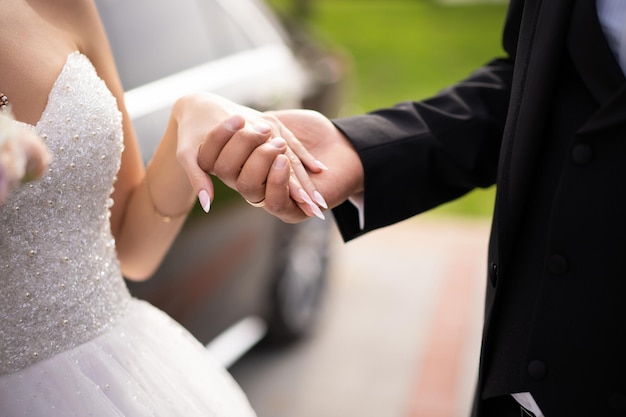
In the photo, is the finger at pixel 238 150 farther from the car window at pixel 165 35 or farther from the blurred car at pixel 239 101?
the car window at pixel 165 35

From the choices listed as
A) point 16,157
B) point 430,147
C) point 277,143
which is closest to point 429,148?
point 430,147

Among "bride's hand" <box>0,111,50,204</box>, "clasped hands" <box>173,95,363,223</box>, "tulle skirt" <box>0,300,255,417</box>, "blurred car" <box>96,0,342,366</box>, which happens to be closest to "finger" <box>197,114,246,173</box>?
"clasped hands" <box>173,95,363,223</box>

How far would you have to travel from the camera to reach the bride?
1.54m

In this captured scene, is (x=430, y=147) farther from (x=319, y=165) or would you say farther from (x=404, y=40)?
(x=404, y=40)

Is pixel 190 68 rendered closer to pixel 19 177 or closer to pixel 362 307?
pixel 362 307

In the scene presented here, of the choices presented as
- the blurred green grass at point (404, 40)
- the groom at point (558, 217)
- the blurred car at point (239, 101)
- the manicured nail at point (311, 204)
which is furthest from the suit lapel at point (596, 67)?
the blurred green grass at point (404, 40)

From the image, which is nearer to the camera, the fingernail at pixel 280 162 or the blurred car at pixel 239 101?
the fingernail at pixel 280 162

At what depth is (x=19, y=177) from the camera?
0.95 meters

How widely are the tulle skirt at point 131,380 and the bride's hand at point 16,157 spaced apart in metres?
0.68

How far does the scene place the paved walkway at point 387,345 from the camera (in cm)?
385

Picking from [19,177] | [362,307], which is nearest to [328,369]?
[362,307]

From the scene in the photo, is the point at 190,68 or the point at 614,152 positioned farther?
the point at 190,68

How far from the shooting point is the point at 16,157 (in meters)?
0.94

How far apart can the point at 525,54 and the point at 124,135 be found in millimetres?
890
